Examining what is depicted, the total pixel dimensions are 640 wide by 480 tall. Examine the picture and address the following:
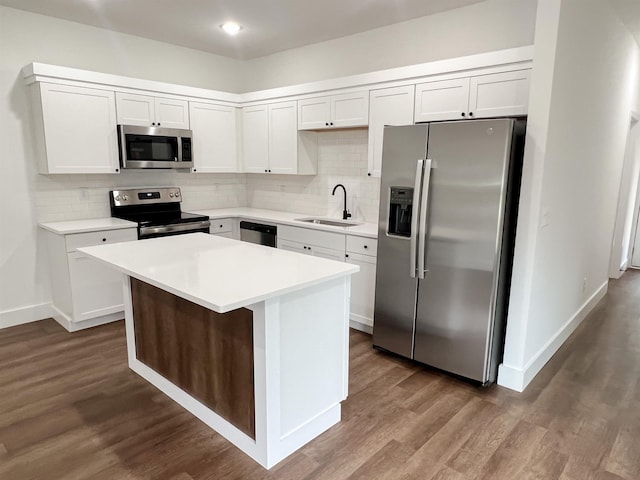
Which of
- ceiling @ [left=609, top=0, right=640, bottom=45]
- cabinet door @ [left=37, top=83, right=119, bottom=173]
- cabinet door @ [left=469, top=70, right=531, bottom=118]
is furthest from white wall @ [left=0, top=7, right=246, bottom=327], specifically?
ceiling @ [left=609, top=0, right=640, bottom=45]

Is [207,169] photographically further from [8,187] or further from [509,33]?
[509,33]

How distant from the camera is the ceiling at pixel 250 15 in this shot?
3453mm

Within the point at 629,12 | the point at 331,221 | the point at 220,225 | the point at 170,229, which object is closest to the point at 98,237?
the point at 170,229

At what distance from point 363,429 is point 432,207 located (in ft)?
4.80

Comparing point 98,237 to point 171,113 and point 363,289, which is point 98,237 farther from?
point 363,289

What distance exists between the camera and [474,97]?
3.15 metres

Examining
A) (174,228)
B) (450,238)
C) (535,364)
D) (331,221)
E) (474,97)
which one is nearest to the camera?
(450,238)

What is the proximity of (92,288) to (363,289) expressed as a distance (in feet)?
7.87

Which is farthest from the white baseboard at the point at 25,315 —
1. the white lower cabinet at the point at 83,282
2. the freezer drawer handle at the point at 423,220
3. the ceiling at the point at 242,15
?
the freezer drawer handle at the point at 423,220

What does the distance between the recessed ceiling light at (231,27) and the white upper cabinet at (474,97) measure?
1.86m

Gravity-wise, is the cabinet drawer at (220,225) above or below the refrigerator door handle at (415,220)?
below

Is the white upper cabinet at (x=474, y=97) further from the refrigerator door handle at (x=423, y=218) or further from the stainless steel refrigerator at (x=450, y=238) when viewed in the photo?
the refrigerator door handle at (x=423, y=218)

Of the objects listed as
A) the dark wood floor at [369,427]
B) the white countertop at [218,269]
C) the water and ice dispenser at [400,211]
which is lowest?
the dark wood floor at [369,427]

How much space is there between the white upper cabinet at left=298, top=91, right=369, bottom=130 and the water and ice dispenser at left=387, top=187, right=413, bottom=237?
110 centimetres
